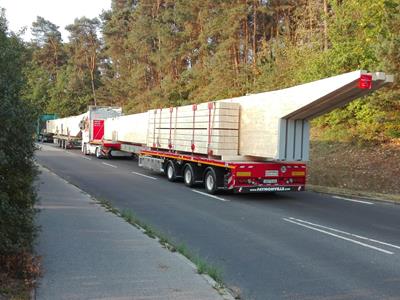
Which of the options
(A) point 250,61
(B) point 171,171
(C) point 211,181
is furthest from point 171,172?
(A) point 250,61

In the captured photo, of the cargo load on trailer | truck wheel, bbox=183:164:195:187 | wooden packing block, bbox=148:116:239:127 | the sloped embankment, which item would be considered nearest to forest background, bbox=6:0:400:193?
the sloped embankment

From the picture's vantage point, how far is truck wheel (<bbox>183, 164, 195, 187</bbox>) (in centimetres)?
1820

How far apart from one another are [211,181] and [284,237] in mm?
7226

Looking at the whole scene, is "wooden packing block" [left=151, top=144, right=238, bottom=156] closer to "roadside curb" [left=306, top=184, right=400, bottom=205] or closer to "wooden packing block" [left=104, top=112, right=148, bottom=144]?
"roadside curb" [left=306, top=184, right=400, bottom=205]

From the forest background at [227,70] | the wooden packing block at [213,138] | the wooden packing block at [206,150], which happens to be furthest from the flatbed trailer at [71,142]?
the wooden packing block at [206,150]

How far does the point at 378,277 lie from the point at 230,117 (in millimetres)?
10239

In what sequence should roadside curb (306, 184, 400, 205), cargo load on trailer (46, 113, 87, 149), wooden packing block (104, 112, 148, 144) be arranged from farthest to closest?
cargo load on trailer (46, 113, 87, 149) < wooden packing block (104, 112, 148, 144) < roadside curb (306, 184, 400, 205)

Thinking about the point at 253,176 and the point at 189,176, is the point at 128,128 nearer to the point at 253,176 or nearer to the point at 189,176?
the point at 189,176

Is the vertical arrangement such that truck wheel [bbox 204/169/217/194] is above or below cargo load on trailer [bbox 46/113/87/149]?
below

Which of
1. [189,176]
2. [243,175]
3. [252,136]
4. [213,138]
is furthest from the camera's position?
[189,176]

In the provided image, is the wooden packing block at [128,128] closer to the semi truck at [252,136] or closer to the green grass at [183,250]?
the semi truck at [252,136]

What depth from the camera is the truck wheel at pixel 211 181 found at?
647 inches

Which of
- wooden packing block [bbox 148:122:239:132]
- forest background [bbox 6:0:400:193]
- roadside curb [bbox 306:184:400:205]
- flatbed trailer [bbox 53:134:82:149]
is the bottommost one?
roadside curb [bbox 306:184:400:205]

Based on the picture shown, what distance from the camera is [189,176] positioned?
18.5 m
